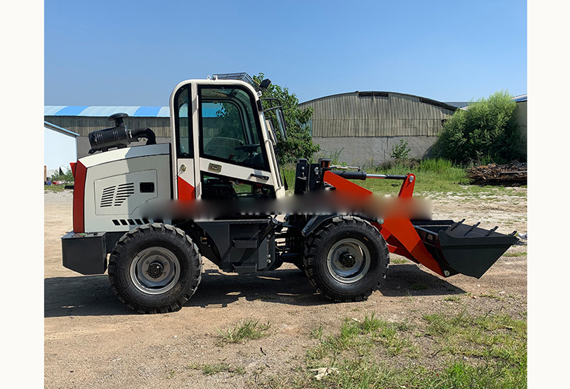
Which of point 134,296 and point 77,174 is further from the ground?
point 77,174

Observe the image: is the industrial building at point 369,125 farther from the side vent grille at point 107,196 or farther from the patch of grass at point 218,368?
the patch of grass at point 218,368

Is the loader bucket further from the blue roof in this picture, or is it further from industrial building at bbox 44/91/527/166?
the blue roof

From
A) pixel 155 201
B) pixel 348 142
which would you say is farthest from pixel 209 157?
pixel 348 142

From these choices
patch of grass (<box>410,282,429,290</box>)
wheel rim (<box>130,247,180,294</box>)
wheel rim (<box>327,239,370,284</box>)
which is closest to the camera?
wheel rim (<box>130,247,180,294</box>)

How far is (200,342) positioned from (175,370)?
654 mm

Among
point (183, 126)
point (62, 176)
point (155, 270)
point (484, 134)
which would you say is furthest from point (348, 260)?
point (62, 176)

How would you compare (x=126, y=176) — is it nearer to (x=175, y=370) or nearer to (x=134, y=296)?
(x=134, y=296)

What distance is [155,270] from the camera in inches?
218

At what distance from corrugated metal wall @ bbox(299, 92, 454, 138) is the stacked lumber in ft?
26.5

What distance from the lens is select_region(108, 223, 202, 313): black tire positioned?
17.7ft

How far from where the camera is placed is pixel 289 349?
4457mm

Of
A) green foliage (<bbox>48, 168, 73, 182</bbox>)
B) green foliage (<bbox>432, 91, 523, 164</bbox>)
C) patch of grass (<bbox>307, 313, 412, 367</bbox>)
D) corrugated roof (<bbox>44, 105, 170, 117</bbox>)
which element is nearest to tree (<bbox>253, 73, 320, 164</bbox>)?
green foliage (<bbox>432, 91, 523, 164</bbox>)

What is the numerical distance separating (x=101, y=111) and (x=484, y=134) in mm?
27550

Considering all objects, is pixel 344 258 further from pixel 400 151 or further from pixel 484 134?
pixel 484 134
